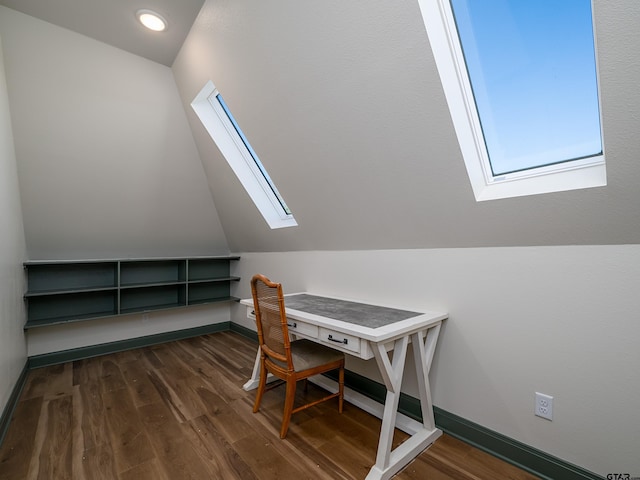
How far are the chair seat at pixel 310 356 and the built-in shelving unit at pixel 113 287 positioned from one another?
83.1 inches

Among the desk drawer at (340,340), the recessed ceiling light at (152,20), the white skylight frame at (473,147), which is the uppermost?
the recessed ceiling light at (152,20)

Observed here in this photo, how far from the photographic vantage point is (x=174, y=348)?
11.2ft

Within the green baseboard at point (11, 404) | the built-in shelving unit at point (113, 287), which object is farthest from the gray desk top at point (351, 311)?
the built-in shelving unit at point (113, 287)

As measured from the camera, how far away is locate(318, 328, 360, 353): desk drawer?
5.10 ft

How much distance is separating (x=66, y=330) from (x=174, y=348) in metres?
1.06

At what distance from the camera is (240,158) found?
2.90 metres

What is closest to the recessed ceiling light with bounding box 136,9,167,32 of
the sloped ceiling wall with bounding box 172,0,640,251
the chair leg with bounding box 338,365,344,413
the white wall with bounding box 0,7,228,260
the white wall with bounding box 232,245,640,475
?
the sloped ceiling wall with bounding box 172,0,640,251

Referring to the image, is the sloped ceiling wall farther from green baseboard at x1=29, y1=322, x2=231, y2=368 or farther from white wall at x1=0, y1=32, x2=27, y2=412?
green baseboard at x1=29, y1=322, x2=231, y2=368

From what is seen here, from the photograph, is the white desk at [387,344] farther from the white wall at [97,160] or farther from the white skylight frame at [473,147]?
the white wall at [97,160]

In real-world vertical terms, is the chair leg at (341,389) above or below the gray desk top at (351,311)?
below

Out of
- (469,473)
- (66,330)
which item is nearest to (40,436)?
(66,330)

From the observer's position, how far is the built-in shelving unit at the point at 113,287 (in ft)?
9.74

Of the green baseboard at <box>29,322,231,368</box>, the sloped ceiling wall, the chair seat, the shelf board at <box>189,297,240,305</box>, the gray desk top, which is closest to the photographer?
the sloped ceiling wall

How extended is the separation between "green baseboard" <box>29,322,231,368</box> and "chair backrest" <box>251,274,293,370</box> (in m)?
2.21
